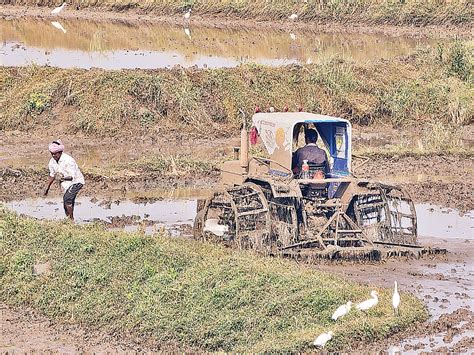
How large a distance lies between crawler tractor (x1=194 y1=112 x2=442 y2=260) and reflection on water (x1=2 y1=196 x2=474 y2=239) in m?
1.18

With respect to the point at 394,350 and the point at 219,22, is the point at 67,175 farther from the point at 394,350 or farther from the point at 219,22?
the point at 219,22

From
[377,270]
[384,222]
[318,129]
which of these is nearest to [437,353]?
[377,270]

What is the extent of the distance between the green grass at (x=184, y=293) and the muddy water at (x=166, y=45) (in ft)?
50.3

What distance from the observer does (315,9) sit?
4112 centimetres

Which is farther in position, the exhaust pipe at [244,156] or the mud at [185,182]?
the mud at [185,182]

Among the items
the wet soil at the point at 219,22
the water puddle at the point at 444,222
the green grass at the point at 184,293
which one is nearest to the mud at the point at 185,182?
the water puddle at the point at 444,222

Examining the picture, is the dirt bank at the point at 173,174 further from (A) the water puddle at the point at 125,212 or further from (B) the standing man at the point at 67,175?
(B) the standing man at the point at 67,175

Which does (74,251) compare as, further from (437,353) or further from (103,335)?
(437,353)

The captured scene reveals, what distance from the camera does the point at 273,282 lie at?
1020 cm

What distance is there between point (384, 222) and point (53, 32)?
24.3m

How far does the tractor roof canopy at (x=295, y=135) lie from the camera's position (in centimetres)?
1305

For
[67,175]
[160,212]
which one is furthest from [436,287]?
[160,212]

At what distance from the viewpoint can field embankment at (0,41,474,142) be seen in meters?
22.2

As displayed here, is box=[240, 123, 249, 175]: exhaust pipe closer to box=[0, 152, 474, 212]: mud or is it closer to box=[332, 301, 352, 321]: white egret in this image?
box=[0, 152, 474, 212]: mud
